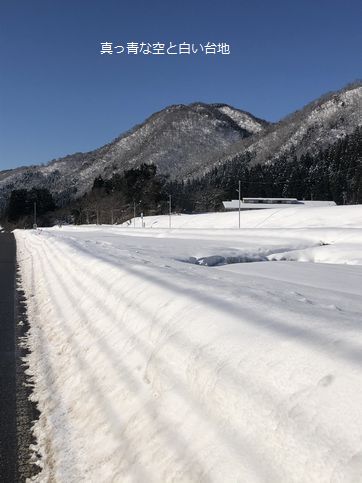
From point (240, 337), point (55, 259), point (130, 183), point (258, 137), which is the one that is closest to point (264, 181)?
point (130, 183)

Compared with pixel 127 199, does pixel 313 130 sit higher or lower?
higher

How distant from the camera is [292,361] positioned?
2.02 meters

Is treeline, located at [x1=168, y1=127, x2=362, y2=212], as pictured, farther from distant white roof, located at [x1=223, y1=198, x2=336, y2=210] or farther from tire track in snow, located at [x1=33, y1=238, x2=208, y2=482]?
tire track in snow, located at [x1=33, y1=238, x2=208, y2=482]

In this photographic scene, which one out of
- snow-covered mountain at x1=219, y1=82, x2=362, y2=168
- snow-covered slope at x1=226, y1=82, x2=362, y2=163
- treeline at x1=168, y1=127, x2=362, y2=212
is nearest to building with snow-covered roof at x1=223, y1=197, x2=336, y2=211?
treeline at x1=168, y1=127, x2=362, y2=212

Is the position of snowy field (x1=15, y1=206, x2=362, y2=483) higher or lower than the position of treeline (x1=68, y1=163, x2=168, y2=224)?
lower

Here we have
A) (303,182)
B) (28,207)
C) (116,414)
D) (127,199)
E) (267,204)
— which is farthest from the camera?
(28,207)

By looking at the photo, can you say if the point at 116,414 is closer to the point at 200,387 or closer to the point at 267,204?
the point at 200,387

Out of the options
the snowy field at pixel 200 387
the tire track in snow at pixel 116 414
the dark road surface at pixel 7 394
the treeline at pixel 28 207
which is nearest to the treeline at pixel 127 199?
the treeline at pixel 28 207

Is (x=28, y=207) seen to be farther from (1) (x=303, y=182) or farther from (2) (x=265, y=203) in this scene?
(1) (x=303, y=182)

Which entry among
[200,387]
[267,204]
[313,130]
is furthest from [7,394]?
[313,130]

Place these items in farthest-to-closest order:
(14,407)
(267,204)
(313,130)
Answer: (313,130) → (267,204) → (14,407)

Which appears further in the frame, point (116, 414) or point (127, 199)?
point (127, 199)

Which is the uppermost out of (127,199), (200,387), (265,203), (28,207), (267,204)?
(127,199)

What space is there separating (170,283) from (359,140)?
111m
